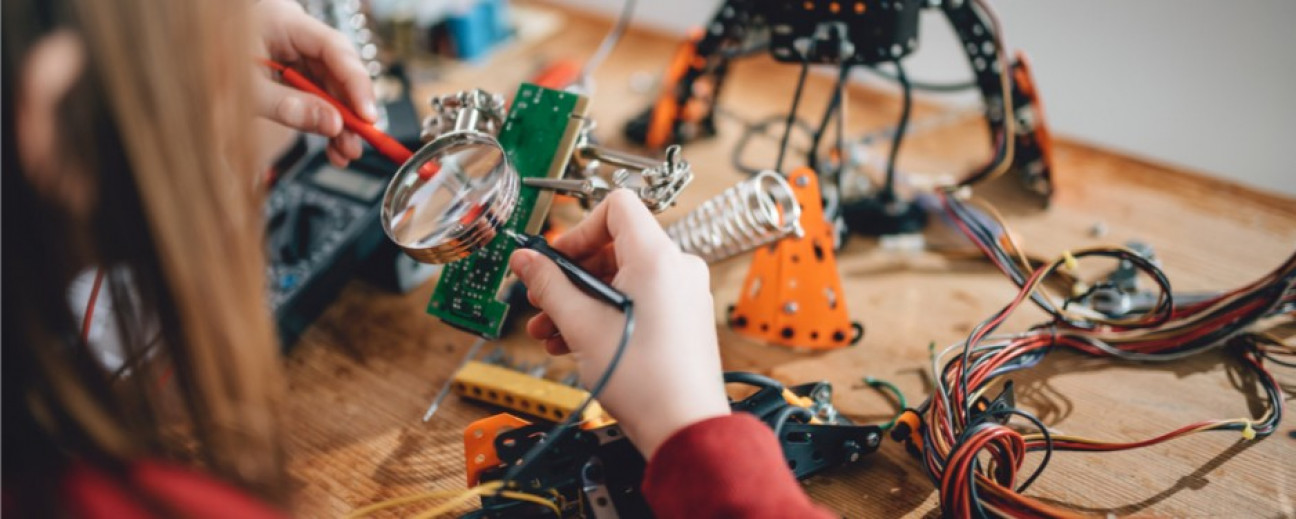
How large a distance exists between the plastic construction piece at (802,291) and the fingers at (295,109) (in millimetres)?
471

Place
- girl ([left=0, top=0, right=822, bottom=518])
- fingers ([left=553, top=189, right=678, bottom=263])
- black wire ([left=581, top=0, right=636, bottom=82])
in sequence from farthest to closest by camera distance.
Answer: black wire ([left=581, top=0, right=636, bottom=82])
fingers ([left=553, top=189, right=678, bottom=263])
girl ([left=0, top=0, right=822, bottom=518])

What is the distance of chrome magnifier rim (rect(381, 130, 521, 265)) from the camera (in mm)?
708

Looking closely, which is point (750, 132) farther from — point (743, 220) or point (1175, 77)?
point (1175, 77)

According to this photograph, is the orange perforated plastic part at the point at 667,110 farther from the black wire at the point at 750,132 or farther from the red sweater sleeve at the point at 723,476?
the red sweater sleeve at the point at 723,476

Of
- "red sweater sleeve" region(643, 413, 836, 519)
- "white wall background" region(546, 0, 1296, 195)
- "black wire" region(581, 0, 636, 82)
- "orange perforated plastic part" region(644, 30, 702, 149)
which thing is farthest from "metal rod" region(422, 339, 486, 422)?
"white wall background" region(546, 0, 1296, 195)

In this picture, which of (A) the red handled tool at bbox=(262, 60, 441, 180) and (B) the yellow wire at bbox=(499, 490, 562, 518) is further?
(A) the red handled tool at bbox=(262, 60, 441, 180)

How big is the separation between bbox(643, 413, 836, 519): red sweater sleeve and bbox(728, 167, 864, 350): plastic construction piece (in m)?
0.31

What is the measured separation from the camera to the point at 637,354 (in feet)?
1.92

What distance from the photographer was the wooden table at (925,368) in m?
0.71

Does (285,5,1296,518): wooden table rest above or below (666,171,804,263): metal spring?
below

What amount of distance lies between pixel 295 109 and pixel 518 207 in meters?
0.25

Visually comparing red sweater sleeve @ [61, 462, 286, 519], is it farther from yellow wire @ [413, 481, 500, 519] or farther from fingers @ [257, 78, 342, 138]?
fingers @ [257, 78, 342, 138]

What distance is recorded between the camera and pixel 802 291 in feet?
2.78

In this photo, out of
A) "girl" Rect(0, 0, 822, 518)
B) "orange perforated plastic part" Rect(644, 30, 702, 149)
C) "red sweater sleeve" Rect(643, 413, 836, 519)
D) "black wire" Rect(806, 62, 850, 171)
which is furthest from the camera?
"orange perforated plastic part" Rect(644, 30, 702, 149)
